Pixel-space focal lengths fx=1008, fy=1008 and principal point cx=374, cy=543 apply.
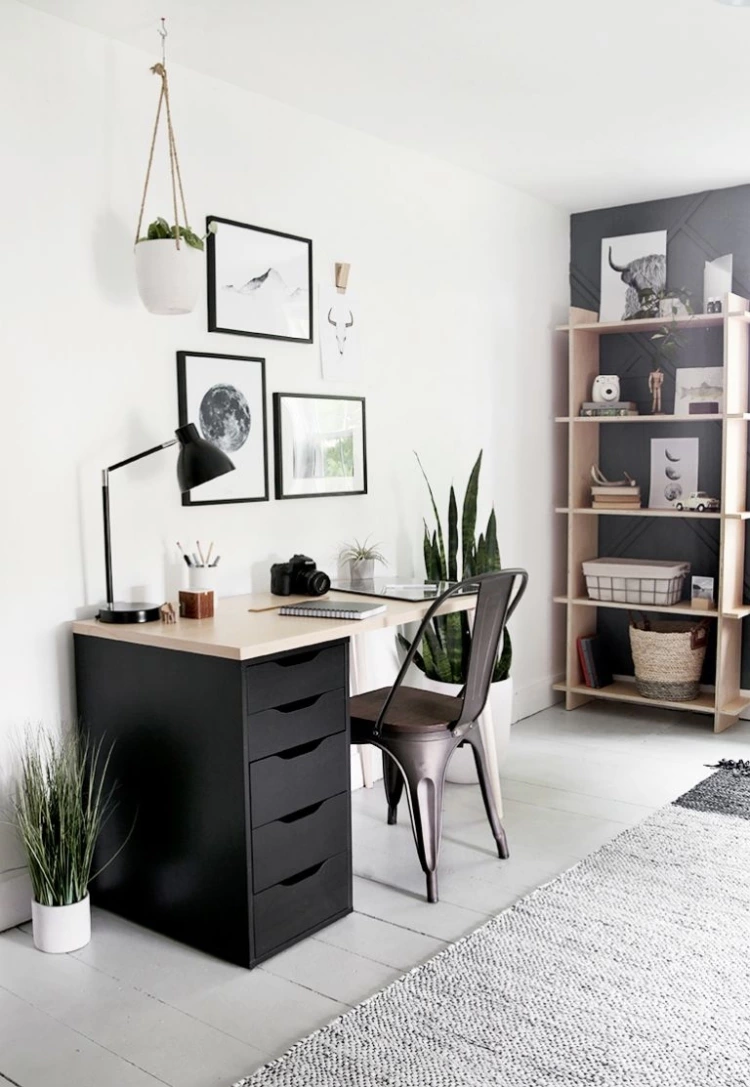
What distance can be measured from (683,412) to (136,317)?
8.74 feet

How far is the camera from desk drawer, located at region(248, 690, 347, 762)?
2.38 m

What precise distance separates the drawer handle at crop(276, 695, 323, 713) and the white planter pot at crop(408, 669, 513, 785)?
114cm

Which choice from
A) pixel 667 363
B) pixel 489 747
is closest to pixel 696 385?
pixel 667 363

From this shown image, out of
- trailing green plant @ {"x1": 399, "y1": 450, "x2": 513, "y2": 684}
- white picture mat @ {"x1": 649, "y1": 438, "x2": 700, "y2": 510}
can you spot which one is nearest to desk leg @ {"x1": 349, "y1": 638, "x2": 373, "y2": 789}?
trailing green plant @ {"x1": 399, "y1": 450, "x2": 513, "y2": 684}

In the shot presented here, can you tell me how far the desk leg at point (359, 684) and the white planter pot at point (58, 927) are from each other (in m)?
1.36

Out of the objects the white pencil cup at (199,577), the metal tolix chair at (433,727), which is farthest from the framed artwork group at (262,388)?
the metal tolix chair at (433,727)

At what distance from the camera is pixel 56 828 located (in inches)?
98.0

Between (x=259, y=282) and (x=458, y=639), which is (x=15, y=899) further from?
(x=259, y=282)

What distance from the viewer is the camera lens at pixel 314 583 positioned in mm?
3139

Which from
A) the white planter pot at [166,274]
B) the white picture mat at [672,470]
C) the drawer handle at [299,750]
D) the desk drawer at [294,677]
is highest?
the white planter pot at [166,274]

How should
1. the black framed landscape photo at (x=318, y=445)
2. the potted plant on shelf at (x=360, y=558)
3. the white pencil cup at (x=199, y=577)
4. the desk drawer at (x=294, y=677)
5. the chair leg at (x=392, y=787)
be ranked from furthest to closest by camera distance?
the potted plant on shelf at (x=360, y=558), the black framed landscape photo at (x=318, y=445), the chair leg at (x=392, y=787), the white pencil cup at (x=199, y=577), the desk drawer at (x=294, y=677)

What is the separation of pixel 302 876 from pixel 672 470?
9.62ft

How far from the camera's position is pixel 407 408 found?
3951mm

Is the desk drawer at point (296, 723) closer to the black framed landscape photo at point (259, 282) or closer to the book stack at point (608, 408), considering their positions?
the black framed landscape photo at point (259, 282)
